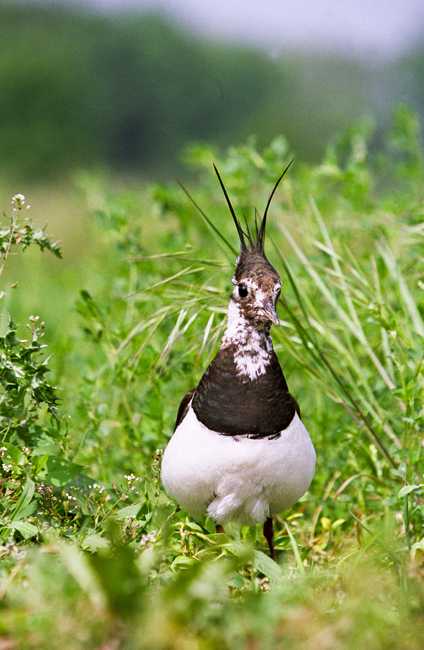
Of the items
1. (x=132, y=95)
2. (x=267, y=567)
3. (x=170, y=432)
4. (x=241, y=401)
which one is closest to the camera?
(x=267, y=567)

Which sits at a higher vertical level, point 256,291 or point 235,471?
point 256,291

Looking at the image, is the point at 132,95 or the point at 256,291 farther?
the point at 132,95

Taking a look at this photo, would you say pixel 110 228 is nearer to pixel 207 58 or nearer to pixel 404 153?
pixel 404 153

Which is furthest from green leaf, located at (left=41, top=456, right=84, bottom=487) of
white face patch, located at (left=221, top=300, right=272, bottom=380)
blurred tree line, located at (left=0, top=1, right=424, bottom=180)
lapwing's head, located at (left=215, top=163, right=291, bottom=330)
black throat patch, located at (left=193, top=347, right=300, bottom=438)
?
blurred tree line, located at (left=0, top=1, right=424, bottom=180)

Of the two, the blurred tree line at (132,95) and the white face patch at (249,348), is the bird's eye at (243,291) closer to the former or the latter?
the white face patch at (249,348)

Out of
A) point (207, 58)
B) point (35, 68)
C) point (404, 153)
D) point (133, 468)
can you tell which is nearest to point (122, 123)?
point (207, 58)

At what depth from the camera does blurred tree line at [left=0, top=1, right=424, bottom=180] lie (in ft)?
44.9

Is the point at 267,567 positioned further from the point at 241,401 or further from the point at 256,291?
the point at 256,291

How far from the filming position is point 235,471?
7.75ft

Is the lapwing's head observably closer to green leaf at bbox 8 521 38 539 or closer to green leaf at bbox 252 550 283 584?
green leaf at bbox 252 550 283 584

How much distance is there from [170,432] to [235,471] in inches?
34.4

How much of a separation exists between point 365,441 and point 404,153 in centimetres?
276

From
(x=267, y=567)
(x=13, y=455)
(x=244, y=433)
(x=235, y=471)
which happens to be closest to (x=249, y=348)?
(x=244, y=433)

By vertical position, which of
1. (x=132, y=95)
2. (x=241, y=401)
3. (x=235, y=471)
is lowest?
(x=235, y=471)
